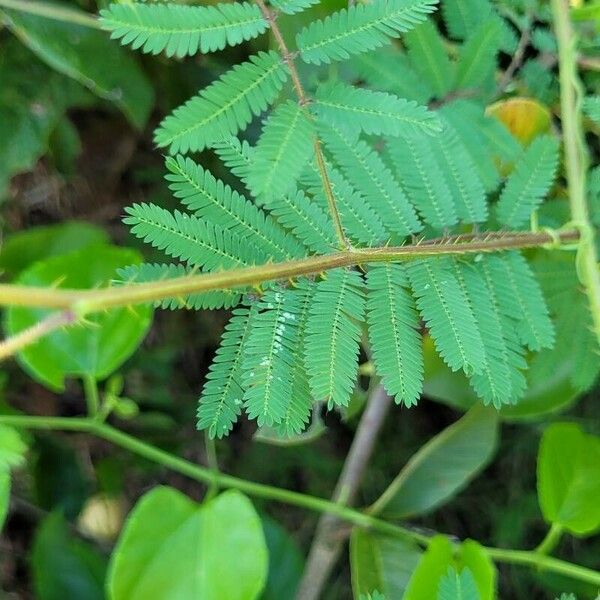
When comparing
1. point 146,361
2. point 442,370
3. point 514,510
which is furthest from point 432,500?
point 146,361

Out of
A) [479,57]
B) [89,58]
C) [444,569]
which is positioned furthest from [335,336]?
[89,58]

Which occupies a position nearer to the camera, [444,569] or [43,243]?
[444,569]

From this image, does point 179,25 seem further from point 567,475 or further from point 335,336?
point 567,475

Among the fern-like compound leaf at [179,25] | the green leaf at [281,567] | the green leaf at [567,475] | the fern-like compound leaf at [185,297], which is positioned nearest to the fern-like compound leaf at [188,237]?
the fern-like compound leaf at [185,297]

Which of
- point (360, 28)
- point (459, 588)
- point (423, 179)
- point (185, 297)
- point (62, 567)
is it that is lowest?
point (62, 567)

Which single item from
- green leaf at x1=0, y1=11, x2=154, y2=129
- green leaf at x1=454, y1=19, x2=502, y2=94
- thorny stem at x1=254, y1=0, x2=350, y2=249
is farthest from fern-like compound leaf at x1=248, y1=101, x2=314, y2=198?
green leaf at x1=0, y1=11, x2=154, y2=129

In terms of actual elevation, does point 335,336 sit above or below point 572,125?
below

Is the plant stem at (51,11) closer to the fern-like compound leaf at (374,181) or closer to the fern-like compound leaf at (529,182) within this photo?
the fern-like compound leaf at (374,181)
